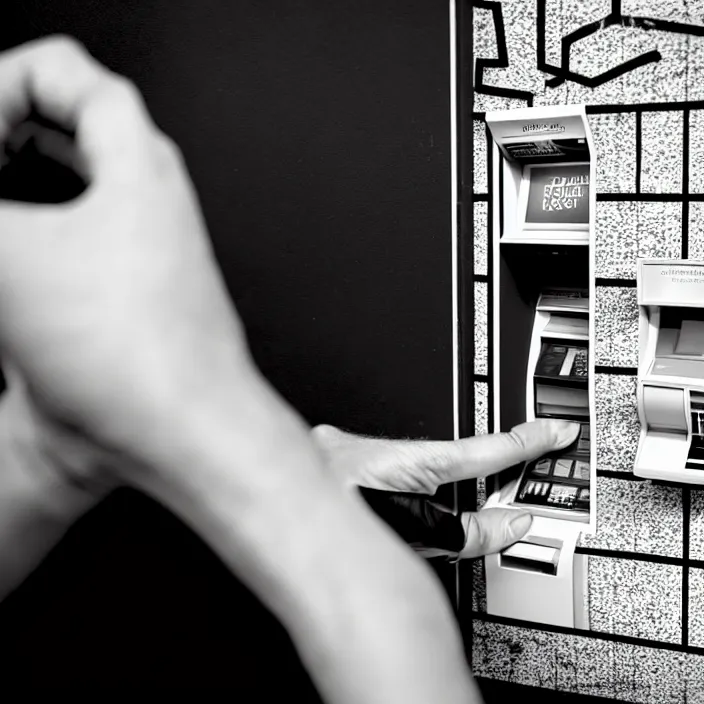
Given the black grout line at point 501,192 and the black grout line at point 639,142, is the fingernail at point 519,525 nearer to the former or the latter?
the black grout line at point 501,192

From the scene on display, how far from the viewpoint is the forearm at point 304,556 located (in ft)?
1.30

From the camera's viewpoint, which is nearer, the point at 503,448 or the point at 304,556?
the point at 304,556

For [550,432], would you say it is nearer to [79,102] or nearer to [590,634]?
[590,634]

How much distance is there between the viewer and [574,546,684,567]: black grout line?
2484mm

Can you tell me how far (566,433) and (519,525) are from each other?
319 mm

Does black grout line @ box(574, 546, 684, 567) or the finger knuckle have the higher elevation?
the finger knuckle

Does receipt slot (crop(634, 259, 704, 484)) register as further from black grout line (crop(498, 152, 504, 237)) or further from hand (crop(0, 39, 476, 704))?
hand (crop(0, 39, 476, 704))

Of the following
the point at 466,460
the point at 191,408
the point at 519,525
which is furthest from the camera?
the point at 519,525

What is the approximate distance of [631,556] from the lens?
8.31ft

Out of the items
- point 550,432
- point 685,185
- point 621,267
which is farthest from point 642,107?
point 550,432

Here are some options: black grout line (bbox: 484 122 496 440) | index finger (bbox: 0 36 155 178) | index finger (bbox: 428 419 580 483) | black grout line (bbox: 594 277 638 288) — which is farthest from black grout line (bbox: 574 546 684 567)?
index finger (bbox: 0 36 155 178)

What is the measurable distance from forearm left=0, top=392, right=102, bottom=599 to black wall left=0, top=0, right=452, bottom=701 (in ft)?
6.57

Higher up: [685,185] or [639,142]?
[639,142]

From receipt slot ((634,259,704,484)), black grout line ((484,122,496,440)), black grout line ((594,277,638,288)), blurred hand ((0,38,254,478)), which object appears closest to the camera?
blurred hand ((0,38,254,478))
